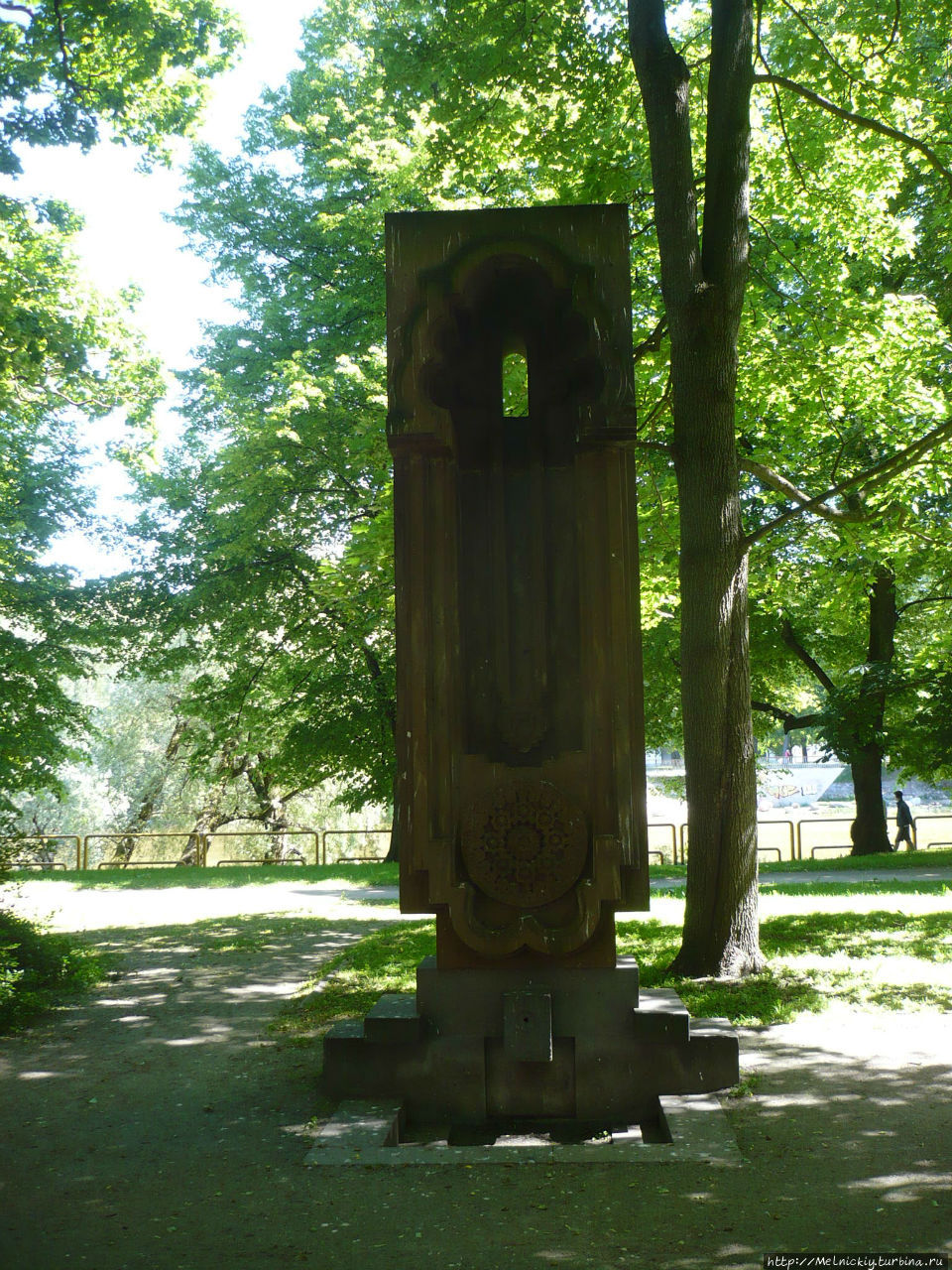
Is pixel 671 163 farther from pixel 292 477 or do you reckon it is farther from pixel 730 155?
pixel 292 477

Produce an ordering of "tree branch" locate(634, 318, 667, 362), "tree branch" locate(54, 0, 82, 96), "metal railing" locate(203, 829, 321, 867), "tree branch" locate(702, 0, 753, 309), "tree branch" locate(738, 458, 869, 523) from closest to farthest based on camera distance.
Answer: "tree branch" locate(702, 0, 753, 309), "tree branch" locate(738, 458, 869, 523), "tree branch" locate(634, 318, 667, 362), "tree branch" locate(54, 0, 82, 96), "metal railing" locate(203, 829, 321, 867)

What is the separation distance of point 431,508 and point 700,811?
3940mm

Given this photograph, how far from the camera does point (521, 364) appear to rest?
13570mm

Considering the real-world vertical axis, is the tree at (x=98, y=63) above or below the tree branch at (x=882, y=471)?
above

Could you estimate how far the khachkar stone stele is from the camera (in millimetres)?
6012

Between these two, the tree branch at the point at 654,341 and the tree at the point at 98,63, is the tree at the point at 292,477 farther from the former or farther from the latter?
the tree branch at the point at 654,341

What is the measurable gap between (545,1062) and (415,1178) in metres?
1.19

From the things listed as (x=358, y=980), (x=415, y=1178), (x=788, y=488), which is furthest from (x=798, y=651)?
(x=415, y=1178)

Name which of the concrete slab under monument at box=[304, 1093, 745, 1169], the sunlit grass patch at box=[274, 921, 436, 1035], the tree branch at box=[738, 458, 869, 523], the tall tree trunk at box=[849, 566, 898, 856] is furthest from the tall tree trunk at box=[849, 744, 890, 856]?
the concrete slab under monument at box=[304, 1093, 745, 1169]

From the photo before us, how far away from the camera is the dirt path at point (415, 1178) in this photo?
4.21 metres

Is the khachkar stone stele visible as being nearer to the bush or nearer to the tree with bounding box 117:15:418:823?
the bush

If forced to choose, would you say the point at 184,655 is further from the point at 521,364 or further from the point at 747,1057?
the point at 747,1057

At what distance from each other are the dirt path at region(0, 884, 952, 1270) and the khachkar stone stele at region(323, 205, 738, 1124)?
2.31 ft

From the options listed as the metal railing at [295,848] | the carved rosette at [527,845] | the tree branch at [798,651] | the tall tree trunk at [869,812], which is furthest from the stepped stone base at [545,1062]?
the tree branch at [798,651]
